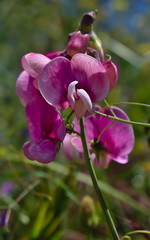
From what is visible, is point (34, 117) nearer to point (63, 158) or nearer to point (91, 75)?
point (91, 75)

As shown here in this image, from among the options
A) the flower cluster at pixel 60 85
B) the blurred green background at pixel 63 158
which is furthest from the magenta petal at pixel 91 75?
the blurred green background at pixel 63 158

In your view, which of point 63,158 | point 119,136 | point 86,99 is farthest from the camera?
point 63,158

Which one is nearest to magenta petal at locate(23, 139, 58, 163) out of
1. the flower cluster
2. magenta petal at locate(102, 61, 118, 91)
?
the flower cluster

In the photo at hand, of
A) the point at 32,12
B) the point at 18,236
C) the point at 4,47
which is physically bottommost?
the point at 18,236

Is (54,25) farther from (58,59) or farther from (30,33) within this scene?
(58,59)

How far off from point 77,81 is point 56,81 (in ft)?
0.08

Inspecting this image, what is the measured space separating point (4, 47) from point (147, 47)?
3.44 ft

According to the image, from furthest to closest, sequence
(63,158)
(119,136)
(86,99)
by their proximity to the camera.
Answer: (63,158), (119,136), (86,99)

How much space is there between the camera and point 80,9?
92.0 inches

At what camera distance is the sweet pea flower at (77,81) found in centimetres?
39

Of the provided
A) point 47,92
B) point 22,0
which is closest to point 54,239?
point 47,92

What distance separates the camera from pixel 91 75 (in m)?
0.40

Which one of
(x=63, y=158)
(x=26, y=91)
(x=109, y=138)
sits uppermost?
(x=26, y=91)

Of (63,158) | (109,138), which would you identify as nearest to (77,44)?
(109,138)
